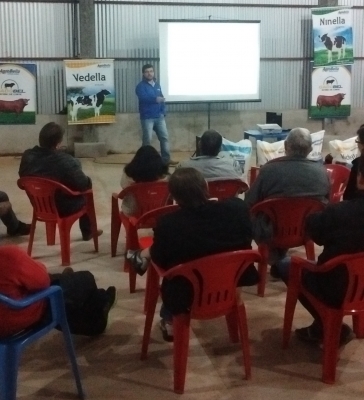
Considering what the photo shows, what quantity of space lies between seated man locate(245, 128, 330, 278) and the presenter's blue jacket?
4681mm

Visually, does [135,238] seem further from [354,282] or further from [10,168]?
[10,168]

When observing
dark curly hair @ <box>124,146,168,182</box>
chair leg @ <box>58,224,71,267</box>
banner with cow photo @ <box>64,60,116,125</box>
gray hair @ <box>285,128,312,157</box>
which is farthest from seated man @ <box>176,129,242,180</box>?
banner with cow photo @ <box>64,60,116,125</box>

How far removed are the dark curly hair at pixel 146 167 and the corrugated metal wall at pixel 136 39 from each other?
571cm

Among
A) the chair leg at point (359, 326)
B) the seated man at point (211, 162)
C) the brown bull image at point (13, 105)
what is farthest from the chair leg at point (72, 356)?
the brown bull image at point (13, 105)

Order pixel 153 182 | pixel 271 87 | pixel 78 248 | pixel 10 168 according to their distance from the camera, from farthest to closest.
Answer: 1. pixel 271 87
2. pixel 10 168
3. pixel 78 248
4. pixel 153 182

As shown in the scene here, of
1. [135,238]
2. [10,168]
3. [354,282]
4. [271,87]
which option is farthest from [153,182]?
[271,87]

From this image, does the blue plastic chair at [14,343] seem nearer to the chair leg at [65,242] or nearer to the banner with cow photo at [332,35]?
the chair leg at [65,242]

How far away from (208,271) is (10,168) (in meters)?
6.34

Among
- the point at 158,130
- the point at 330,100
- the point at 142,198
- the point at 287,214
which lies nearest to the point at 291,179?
the point at 287,214

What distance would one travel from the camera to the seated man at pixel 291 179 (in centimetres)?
364

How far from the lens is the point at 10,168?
330 inches

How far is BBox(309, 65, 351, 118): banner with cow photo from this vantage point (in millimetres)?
9828

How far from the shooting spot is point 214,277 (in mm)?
2566

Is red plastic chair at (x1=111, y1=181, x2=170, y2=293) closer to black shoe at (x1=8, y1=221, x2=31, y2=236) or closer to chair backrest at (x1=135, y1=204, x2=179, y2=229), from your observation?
chair backrest at (x1=135, y1=204, x2=179, y2=229)
